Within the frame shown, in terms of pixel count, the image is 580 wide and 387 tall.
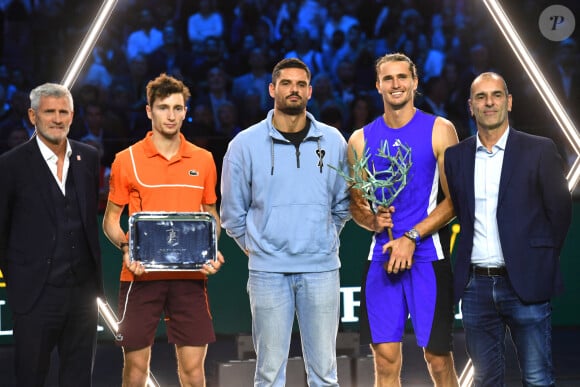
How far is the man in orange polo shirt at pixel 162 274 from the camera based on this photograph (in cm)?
457

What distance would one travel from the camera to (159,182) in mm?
4578

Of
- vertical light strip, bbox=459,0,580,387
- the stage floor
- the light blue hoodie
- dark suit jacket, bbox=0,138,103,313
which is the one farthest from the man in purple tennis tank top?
dark suit jacket, bbox=0,138,103,313

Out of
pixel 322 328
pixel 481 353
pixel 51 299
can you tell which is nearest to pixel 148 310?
pixel 51 299

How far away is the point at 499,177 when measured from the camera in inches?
170

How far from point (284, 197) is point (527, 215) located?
Answer: 106 cm

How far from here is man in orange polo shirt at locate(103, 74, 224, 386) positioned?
457cm

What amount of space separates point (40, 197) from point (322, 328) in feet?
4.52

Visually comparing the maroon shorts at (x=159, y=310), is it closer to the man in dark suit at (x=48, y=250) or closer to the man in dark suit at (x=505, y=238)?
the man in dark suit at (x=48, y=250)

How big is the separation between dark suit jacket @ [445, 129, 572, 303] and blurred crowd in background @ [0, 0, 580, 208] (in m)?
4.49

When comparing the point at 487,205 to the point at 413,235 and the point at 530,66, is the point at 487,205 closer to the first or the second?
the point at 413,235

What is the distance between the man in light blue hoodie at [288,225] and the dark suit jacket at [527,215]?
2.01 feet

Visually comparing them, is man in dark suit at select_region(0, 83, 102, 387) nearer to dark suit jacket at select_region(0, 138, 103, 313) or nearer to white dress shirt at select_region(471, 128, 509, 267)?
dark suit jacket at select_region(0, 138, 103, 313)

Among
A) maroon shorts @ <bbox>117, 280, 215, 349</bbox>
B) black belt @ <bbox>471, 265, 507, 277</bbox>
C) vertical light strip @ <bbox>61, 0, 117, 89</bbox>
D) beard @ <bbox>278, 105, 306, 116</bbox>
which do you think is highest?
vertical light strip @ <bbox>61, 0, 117, 89</bbox>

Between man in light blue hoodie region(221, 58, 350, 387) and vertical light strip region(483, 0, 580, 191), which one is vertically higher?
vertical light strip region(483, 0, 580, 191)
